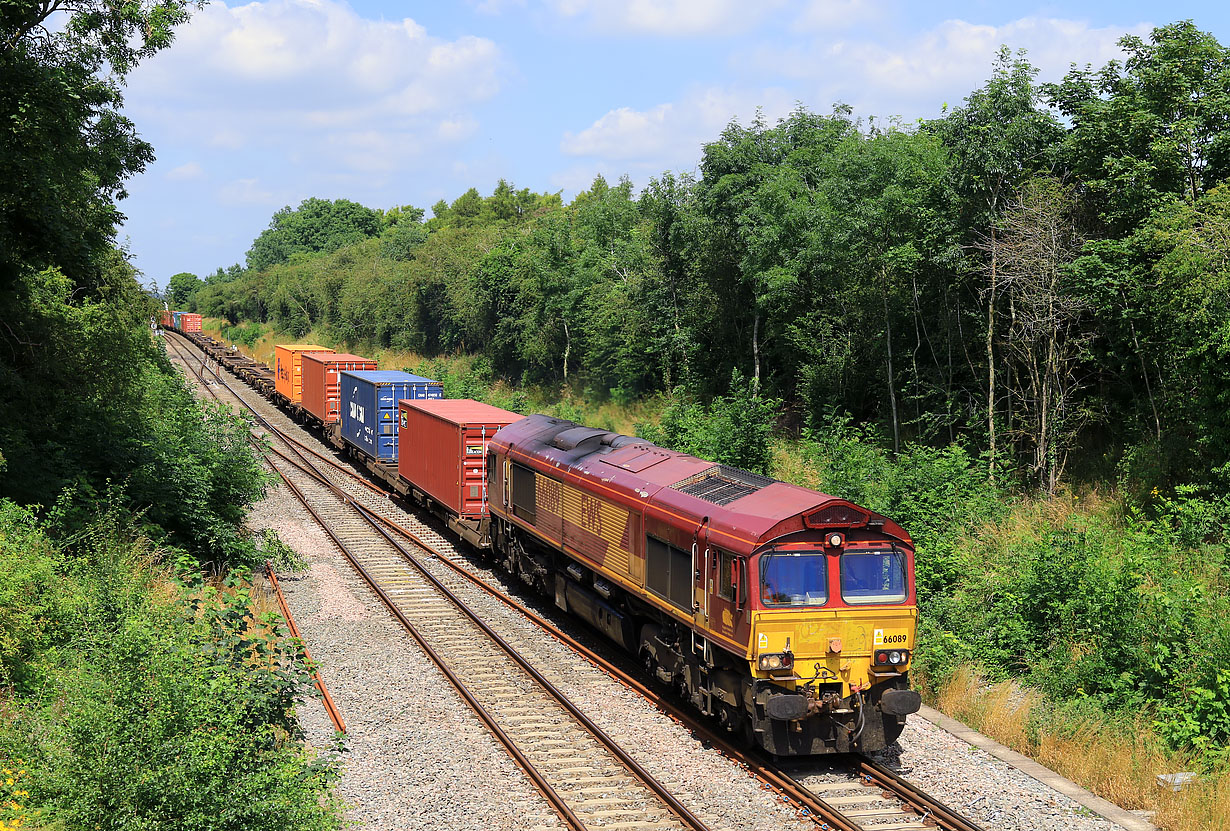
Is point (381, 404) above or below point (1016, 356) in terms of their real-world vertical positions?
below

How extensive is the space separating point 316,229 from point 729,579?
145889 mm

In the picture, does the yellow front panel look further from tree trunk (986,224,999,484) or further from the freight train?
tree trunk (986,224,999,484)

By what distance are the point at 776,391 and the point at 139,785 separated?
28.2 m

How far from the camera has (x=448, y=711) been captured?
13953mm

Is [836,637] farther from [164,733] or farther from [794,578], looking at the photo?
[164,733]

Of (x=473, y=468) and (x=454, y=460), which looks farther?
(x=454, y=460)

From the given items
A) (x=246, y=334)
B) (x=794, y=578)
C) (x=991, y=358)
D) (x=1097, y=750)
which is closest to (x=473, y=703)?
(x=794, y=578)

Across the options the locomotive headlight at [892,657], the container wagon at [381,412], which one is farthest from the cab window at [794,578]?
the container wagon at [381,412]

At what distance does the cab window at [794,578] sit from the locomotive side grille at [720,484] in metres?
1.49

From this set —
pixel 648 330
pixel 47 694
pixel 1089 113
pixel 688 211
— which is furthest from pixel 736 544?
pixel 648 330

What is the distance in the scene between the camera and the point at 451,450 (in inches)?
935

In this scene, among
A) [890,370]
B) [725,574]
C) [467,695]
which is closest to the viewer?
[725,574]

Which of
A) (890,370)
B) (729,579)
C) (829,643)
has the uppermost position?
(890,370)

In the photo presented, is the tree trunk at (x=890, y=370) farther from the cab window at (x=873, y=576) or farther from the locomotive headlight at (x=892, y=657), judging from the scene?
the locomotive headlight at (x=892, y=657)
